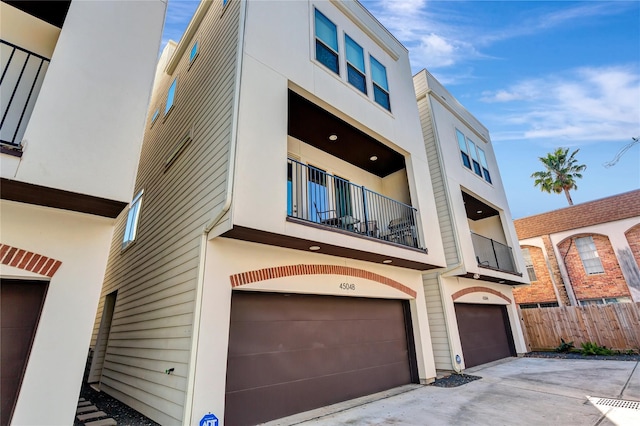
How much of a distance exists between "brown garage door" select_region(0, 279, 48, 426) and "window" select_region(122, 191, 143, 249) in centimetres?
523

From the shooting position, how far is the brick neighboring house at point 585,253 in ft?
48.4

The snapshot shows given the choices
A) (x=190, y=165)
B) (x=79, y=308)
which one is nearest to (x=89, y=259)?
(x=79, y=308)

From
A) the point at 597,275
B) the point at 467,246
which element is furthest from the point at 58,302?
the point at 597,275

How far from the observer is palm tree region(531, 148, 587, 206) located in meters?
22.8

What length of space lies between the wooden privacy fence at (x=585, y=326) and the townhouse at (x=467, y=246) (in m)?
1.28

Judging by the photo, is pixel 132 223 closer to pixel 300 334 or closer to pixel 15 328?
pixel 15 328

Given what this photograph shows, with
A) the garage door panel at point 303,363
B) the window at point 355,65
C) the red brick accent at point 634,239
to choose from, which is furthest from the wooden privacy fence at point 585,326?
the window at point 355,65

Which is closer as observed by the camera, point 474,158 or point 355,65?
point 355,65

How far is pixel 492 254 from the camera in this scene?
11.0 m

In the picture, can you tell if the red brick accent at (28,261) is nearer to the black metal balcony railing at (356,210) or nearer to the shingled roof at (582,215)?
the black metal balcony railing at (356,210)

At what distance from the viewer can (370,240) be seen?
19.2 feet

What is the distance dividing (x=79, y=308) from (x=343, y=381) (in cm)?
457

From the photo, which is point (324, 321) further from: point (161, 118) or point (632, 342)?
point (632, 342)

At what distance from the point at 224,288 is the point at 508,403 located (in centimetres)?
557
